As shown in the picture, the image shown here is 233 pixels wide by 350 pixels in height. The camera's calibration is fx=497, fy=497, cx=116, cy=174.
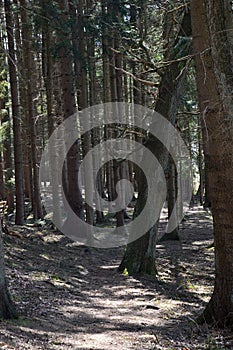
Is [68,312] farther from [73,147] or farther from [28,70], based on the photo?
[28,70]

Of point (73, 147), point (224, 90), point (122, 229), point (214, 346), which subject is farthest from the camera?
point (122, 229)

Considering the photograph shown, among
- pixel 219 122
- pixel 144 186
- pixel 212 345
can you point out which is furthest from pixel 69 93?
pixel 212 345

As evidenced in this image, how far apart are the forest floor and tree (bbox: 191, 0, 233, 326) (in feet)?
2.26

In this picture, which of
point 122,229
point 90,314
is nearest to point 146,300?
point 90,314

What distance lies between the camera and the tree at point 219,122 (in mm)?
6543

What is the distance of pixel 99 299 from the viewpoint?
990cm

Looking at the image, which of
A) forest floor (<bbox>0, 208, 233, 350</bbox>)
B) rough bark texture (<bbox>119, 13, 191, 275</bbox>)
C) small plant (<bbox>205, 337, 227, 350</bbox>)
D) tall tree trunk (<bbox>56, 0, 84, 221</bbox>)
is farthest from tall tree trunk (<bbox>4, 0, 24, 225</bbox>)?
small plant (<bbox>205, 337, 227, 350</bbox>)

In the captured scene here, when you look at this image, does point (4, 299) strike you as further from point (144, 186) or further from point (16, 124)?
point (16, 124)

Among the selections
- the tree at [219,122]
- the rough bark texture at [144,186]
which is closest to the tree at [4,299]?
the tree at [219,122]

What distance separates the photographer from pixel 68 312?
8406 millimetres

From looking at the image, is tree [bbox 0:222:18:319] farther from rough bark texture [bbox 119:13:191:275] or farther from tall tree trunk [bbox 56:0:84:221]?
tall tree trunk [bbox 56:0:84:221]

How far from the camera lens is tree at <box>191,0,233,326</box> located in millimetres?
6543

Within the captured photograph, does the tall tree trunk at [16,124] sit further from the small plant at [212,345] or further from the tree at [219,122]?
the small plant at [212,345]

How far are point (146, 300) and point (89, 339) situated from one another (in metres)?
3.38
